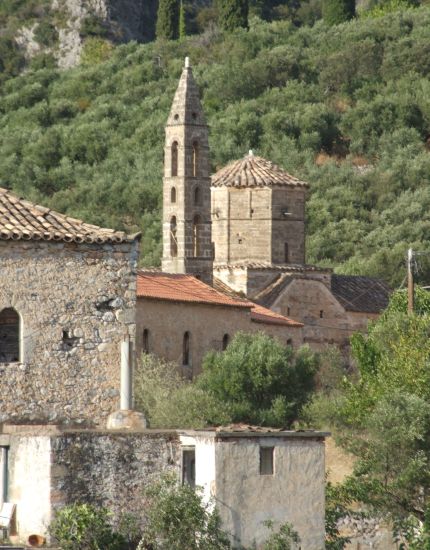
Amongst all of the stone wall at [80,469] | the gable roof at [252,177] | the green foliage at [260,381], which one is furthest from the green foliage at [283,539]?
the gable roof at [252,177]

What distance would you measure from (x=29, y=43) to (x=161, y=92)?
24.1 meters

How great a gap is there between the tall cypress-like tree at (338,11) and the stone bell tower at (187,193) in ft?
209

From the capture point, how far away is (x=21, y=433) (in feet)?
79.0

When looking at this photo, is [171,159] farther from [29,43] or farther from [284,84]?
[29,43]

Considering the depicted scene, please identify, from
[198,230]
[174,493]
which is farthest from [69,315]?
[198,230]

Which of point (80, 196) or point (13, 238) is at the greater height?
point (80, 196)

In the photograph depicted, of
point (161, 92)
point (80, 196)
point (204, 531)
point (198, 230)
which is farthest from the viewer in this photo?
point (161, 92)

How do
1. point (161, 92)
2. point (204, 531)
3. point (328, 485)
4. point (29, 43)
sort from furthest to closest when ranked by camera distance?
point (29, 43)
point (161, 92)
point (328, 485)
point (204, 531)

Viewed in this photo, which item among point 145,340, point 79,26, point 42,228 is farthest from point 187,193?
point 79,26

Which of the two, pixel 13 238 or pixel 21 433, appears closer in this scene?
pixel 21 433

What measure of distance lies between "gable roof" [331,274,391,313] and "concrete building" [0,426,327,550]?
33.4 metres

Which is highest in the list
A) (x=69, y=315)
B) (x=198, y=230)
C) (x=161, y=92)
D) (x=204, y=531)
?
(x=161, y=92)

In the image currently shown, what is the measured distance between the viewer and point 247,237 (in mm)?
58719

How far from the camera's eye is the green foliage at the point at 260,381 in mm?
38844
